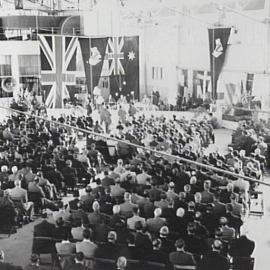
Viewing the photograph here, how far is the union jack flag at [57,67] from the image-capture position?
3723 millimetres

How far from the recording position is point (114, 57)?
3549 mm

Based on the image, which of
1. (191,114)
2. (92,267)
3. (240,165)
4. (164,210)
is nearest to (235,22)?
(191,114)

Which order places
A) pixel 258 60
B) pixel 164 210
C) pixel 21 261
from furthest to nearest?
pixel 21 261, pixel 164 210, pixel 258 60

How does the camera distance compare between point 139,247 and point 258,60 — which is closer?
point 258,60

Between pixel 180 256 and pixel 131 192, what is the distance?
1.95 feet

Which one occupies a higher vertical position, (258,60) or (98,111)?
(258,60)

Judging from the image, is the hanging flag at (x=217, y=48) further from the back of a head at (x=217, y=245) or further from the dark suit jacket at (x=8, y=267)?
the dark suit jacket at (x=8, y=267)

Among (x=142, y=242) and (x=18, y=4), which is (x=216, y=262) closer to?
(x=142, y=242)

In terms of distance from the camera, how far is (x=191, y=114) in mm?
3230

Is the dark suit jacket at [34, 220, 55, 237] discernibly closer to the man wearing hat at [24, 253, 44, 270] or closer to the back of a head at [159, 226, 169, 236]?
the man wearing hat at [24, 253, 44, 270]

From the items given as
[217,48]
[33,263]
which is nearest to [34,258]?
[33,263]

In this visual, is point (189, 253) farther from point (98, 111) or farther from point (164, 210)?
point (98, 111)

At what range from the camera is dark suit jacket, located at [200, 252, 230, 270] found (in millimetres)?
3221

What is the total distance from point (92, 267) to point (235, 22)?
6.55 ft
